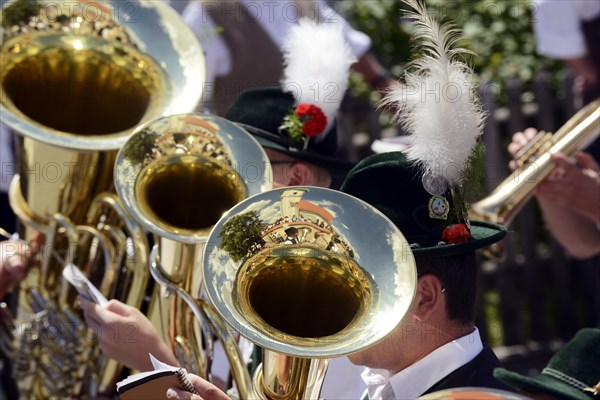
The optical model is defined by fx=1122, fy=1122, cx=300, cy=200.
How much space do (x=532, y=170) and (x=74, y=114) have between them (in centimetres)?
156

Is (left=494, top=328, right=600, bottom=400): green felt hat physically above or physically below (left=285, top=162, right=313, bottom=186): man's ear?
above

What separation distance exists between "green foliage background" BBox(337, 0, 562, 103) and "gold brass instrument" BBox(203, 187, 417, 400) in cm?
395

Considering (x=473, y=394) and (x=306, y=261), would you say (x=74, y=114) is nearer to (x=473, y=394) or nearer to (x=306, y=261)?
(x=306, y=261)

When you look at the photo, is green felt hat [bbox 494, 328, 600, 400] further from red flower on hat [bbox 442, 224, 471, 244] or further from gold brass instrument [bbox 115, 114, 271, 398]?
gold brass instrument [bbox 115, 114, 271, 398]

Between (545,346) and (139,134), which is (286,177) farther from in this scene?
(545,346)

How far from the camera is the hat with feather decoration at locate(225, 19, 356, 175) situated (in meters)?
3.43

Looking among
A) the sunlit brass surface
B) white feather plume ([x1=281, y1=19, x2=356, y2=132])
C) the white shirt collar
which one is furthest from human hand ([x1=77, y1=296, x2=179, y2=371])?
the sunlit brass surface

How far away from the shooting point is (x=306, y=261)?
2615mm

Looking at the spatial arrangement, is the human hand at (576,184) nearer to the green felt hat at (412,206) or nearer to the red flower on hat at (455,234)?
the green felt hat at (412,206)

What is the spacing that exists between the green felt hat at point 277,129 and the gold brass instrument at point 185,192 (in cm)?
41

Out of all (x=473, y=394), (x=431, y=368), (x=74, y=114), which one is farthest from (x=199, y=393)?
(x=74, y=114)

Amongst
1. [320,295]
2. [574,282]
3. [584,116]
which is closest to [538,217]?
[574,282]

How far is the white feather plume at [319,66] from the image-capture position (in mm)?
3420

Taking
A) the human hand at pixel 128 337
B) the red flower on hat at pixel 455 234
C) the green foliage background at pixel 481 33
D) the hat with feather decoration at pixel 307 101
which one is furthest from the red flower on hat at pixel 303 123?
the green foliage background at pixel 481 33
